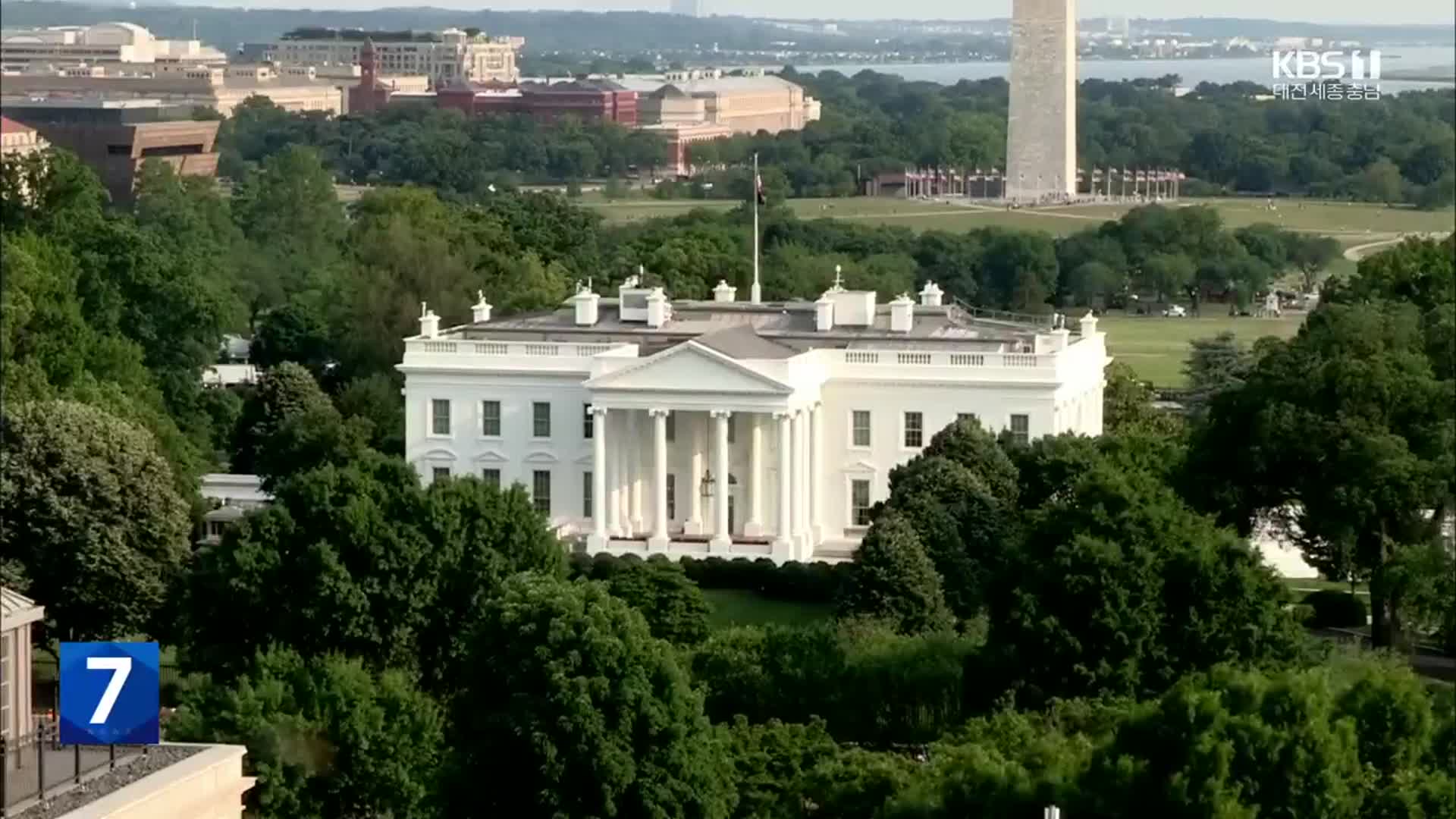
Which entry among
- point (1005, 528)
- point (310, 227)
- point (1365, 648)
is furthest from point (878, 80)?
point (1365, 648)

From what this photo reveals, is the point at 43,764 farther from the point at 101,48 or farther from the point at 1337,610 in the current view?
the point at 101,48

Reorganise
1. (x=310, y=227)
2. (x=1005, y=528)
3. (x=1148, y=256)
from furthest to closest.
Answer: (x=310, y=227), (x=1148, y=256), (x=1005, y=528)

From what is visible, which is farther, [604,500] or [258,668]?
[604,500]

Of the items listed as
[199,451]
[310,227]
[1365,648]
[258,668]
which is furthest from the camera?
[310,227]

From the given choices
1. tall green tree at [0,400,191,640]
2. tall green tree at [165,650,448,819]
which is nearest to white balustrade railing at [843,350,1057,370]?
tall green tree at [0,400,191,640]

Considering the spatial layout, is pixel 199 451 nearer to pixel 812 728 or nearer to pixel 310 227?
pixel 812 728

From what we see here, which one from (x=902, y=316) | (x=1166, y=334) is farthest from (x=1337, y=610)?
(x=1166, y=334)
